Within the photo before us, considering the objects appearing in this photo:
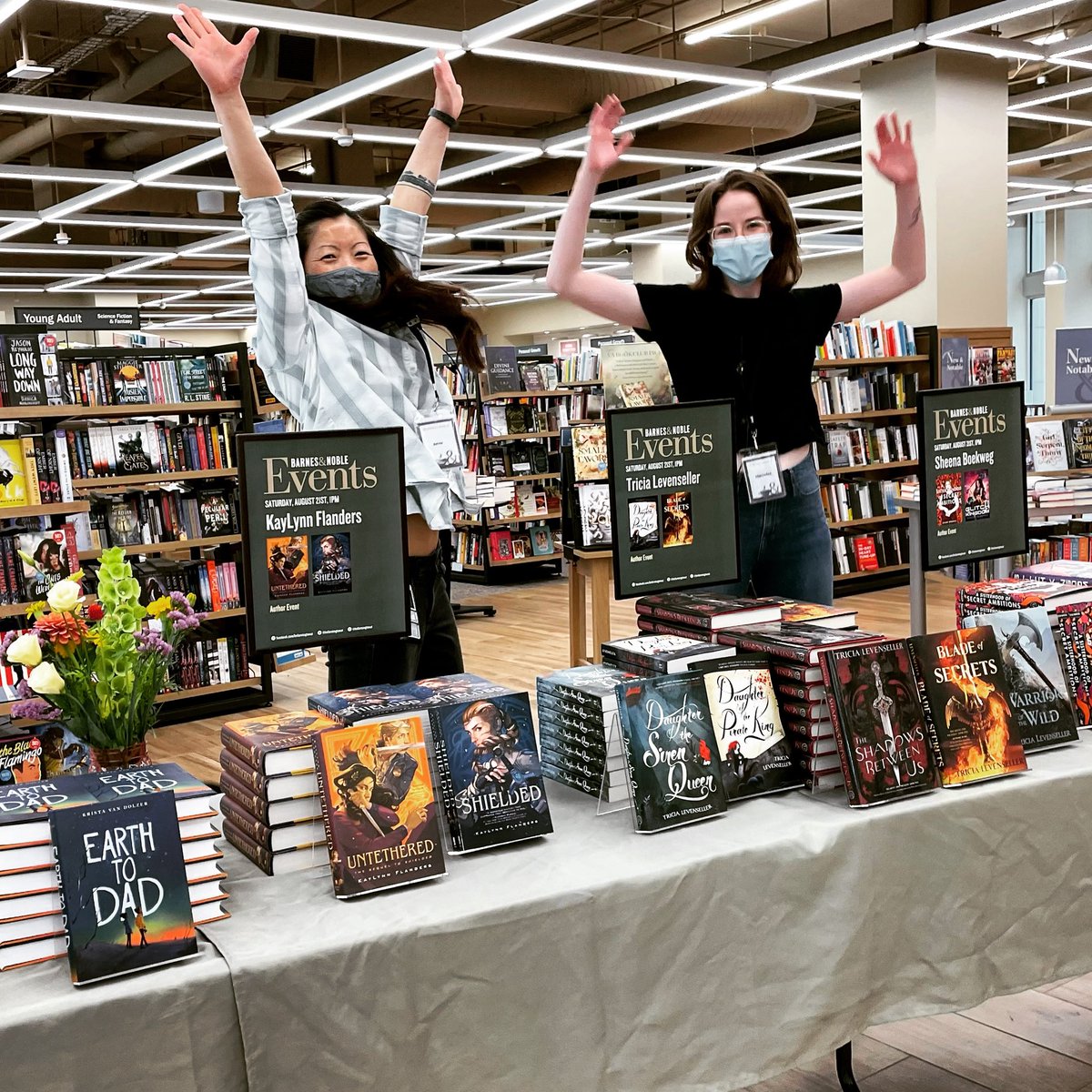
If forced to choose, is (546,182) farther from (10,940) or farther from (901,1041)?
(10,940)

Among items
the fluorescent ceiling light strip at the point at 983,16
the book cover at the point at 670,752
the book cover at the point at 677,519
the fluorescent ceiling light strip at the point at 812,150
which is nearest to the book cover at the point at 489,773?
the book cover at the point at 670,752

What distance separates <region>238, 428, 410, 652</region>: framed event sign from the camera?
1.77 meters

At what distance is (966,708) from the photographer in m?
1.83

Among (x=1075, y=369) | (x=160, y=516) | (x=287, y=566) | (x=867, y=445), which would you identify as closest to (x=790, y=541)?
(x=287, y=566)

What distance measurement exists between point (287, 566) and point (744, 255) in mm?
1066

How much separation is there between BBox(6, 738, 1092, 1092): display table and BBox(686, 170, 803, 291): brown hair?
1.04m

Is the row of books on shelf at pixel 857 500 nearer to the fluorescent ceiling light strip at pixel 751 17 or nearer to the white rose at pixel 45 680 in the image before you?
the fluorescent ceiling light strip at pixel 751 17

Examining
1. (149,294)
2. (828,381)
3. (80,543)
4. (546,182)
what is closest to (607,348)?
(80,543)

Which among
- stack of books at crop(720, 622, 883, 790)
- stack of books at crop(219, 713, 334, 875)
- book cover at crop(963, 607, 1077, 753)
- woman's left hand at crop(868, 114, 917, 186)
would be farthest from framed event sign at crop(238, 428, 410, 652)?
woman's left hand at crop(868, 114, 917, 186)

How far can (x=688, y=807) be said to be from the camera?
1.68 m

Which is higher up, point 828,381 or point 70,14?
point 70,14

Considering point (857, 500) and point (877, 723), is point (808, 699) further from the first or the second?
point (857, 500)

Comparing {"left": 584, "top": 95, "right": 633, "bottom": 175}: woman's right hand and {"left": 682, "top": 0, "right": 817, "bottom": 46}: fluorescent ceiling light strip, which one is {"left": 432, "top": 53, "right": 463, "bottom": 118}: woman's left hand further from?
{"left": 682, "top": 0, "right": 817, "bottom": 46}: fluorescent ceiling light strip

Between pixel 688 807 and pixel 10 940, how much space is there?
34.4 inches
